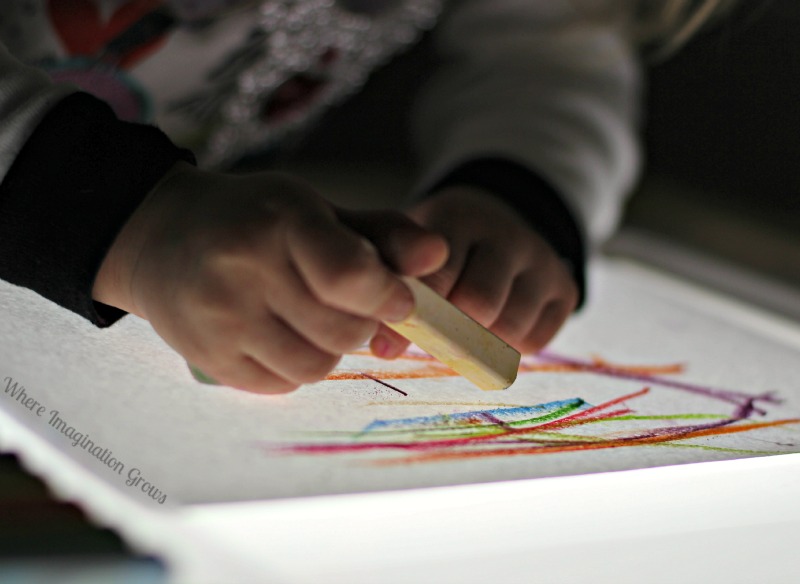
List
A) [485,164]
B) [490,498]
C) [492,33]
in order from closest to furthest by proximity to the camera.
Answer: [490,498] < [485,164] < [492,33]

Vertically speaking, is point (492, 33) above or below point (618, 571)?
above

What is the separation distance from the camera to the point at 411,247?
166 mm

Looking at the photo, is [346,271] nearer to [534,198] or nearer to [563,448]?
[563,448]

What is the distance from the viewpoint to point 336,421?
175 millimetres

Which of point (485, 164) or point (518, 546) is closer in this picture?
point (518, 546)

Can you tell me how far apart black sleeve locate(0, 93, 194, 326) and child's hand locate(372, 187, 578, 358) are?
68 mm

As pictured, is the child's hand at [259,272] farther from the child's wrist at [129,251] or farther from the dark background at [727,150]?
the dark background at [727,150]

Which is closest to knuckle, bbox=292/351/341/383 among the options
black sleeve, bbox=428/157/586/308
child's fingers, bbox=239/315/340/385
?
child's fingers, bbox=239/315/340/385

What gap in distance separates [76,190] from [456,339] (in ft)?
0.30

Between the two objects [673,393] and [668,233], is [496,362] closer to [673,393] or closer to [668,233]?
[673,393]

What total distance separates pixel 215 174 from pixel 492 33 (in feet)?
1.07

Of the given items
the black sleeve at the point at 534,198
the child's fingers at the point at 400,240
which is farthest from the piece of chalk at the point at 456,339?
the black sleeve at the point at 534,198

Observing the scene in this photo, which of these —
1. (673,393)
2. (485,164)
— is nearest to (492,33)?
(485,164)

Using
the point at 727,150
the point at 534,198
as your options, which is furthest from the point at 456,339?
the point at 727,150
